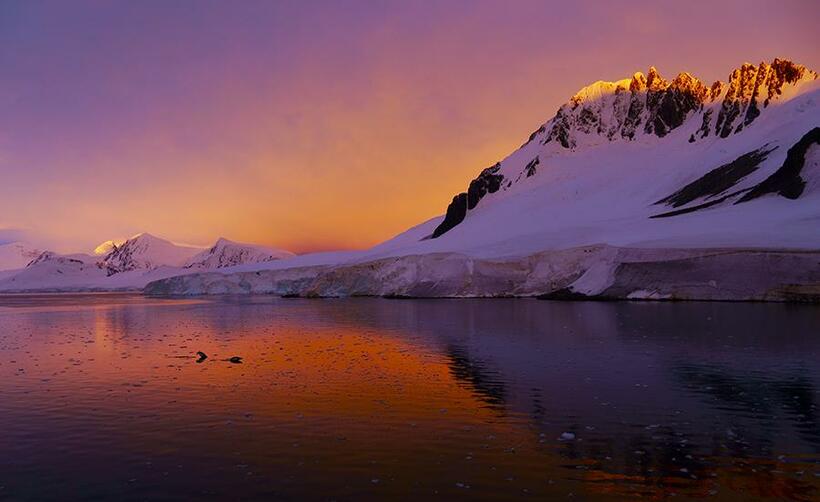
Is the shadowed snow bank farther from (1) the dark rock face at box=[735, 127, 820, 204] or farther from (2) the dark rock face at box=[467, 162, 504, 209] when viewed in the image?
(2) the dark rock face at box=[467, 162, 504, 209]

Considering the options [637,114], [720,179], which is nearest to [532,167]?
[637,114]

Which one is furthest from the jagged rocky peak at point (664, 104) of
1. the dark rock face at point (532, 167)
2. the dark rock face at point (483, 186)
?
the dark rock face at point (483, 186)

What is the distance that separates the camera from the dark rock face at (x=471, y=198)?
484ft

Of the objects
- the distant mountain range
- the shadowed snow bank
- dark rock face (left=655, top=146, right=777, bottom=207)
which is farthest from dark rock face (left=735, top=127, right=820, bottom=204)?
the shadowed snow bank

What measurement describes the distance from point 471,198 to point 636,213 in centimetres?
6162

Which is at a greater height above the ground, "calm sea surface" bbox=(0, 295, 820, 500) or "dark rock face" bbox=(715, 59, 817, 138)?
"dark rock face" bbox=(715, 59, 817, 138)

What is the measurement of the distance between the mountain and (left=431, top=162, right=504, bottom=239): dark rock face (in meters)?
0.38

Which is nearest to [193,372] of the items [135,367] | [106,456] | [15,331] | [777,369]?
[135,367]

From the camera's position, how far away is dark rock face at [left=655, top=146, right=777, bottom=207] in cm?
8275

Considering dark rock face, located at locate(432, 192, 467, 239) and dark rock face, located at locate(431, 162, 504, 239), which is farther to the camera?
dark rock face, located at locate(431, 162, 504, 239)

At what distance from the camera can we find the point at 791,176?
6700 centimetres

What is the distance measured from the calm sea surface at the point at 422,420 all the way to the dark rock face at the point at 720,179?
6065 cm

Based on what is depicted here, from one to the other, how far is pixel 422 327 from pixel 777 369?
20892 mm

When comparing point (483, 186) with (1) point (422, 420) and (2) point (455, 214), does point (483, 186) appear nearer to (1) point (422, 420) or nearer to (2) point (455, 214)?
(2) point (455, 214)
